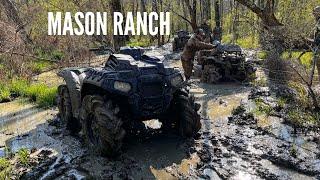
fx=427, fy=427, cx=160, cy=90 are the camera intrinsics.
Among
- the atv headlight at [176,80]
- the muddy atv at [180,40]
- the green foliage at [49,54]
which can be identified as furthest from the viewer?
the muddy atv at [180,40]

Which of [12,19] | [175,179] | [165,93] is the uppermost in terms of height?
[12,19]

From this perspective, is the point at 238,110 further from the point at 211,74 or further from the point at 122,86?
the point at 211,74

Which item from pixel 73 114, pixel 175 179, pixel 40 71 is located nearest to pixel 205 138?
pixel 175 179

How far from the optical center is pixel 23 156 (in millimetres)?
6715

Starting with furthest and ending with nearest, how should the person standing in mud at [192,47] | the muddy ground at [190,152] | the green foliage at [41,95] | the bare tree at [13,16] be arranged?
1. the bare tree at [13,16]
2. the person standing in mud at [192,47]
3. the green foliage at [41,95]
4. the muddy ground at [190,152]

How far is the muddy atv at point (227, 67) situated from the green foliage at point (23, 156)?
6.91 meters

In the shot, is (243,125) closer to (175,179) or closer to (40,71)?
Result: (175,179)

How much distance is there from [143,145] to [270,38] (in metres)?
5.85

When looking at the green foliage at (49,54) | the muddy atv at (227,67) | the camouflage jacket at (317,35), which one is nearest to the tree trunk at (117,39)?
the muddy atv at (227,67)

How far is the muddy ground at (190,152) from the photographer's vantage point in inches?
235

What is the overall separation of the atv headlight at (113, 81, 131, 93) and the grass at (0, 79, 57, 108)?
4573 mm

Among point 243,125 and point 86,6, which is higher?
point 86,6

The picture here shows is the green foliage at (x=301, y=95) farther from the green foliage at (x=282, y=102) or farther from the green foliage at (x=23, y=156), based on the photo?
the green foliage at (x=23, y=156)

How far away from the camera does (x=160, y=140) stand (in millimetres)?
7355
